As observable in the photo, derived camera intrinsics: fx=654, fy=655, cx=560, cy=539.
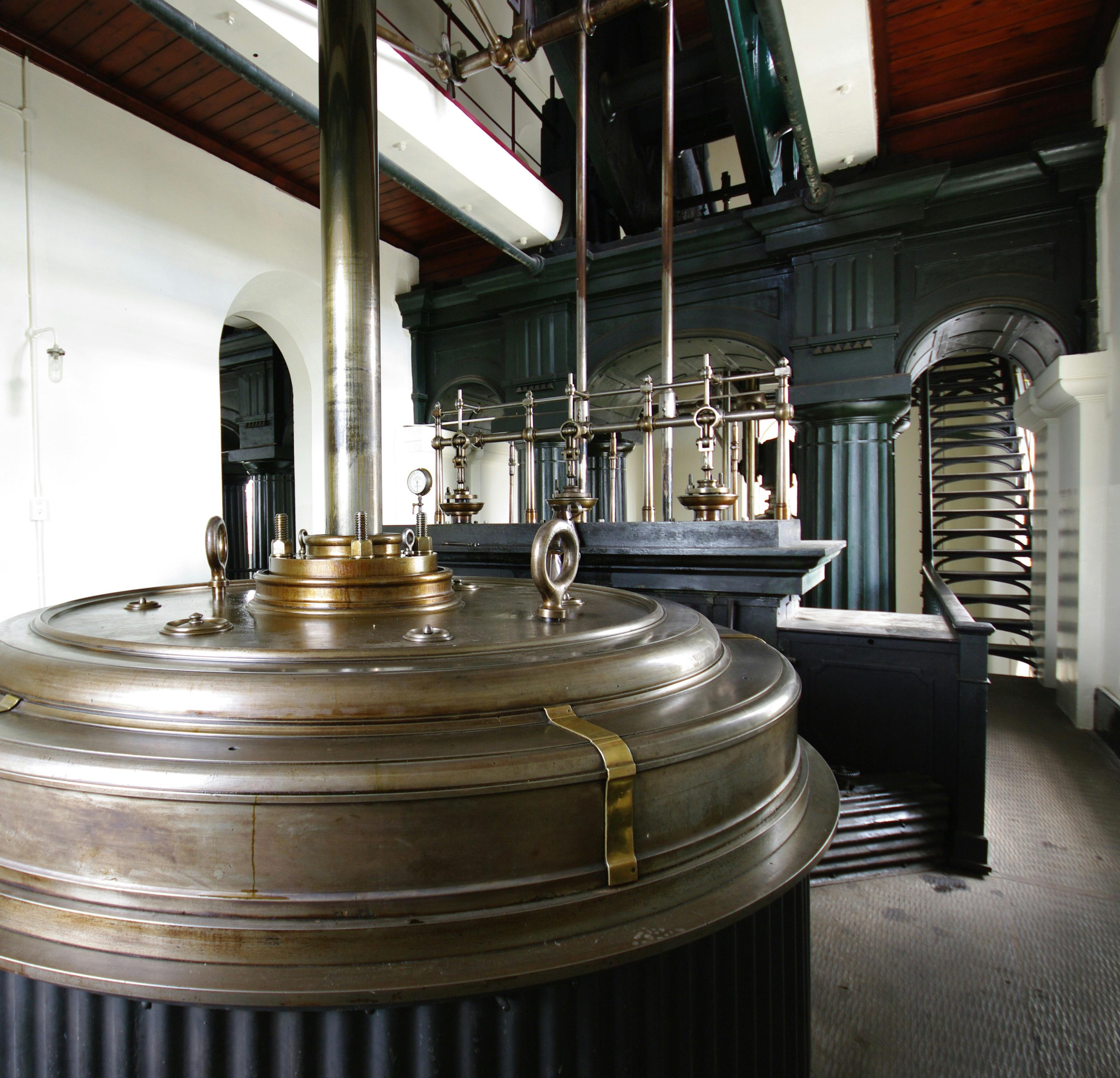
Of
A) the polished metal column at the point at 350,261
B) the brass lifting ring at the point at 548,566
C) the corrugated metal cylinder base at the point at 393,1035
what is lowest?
the corrugated metal cylinder base at the point at 393,1035

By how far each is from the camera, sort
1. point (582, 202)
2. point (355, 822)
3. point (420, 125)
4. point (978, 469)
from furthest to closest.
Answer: point (978, 469) < point (582, 202) < point (420, 125) < point (355, 822)

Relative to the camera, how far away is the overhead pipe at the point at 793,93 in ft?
9.78

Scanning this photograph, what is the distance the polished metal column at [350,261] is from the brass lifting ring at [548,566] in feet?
1.83

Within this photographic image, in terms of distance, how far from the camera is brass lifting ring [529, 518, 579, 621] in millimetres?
1264

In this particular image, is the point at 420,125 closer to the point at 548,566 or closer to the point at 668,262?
the point at 668,262

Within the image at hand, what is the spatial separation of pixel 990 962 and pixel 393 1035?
6.53 feet

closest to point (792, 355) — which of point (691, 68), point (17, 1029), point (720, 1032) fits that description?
point (691, 68)

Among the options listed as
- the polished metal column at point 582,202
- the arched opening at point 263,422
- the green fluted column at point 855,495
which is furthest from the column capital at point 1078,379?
the arched opening at point 263,422

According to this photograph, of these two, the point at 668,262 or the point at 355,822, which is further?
the point at 668,262

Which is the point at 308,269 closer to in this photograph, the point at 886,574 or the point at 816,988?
the point at 886,574

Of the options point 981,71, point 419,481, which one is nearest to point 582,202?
point 419,481

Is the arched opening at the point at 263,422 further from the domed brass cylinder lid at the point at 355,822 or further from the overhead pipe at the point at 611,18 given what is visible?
the domed brass cylinder lid at the point at 355,822

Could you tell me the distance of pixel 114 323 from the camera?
4.12 metres

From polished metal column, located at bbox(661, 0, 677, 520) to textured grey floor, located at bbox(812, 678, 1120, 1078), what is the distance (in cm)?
190
